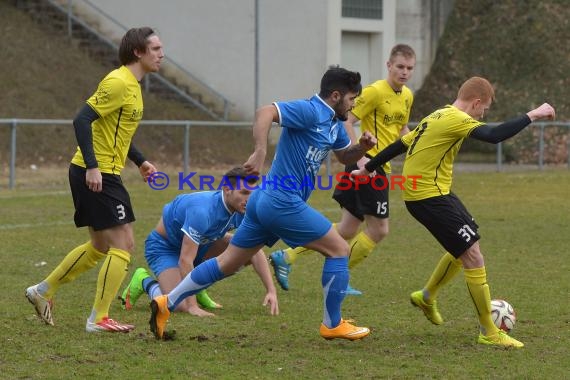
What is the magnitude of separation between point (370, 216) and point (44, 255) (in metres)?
3.42

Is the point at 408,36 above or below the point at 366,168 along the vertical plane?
above

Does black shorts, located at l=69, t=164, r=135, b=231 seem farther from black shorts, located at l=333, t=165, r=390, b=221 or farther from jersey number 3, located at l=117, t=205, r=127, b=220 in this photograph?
black shorts, located at l=333, t=165, r=390, b=221

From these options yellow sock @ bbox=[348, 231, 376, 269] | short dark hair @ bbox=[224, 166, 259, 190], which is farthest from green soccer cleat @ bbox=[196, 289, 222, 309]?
yellow sock @ bbox=[348, 231, 376, 269]

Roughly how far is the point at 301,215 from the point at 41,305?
1.89m

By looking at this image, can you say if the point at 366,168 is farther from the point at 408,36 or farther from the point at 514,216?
the point at 408,36

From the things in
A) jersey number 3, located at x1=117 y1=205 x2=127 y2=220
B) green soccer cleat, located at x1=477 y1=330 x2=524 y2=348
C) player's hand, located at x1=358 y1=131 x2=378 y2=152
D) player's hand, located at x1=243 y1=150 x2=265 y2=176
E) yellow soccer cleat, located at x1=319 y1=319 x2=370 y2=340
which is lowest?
green soccer cleat, located at x1=477 y1=330 x2=524 y2=348

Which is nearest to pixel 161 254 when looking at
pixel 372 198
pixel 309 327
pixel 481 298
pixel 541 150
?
pixel 309 327

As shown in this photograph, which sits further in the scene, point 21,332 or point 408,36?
point 408,36

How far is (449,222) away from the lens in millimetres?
7023

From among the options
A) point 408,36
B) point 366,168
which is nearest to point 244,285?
point 366,168

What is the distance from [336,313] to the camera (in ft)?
22.3

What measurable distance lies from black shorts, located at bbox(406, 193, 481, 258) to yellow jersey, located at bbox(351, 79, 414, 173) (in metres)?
2.61

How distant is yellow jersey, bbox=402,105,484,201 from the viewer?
709 cm

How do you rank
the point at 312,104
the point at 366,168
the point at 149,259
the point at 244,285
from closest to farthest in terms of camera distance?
the point at 312,104 < the point at 366,168 < the point at 149,259 < the point at 244,285
